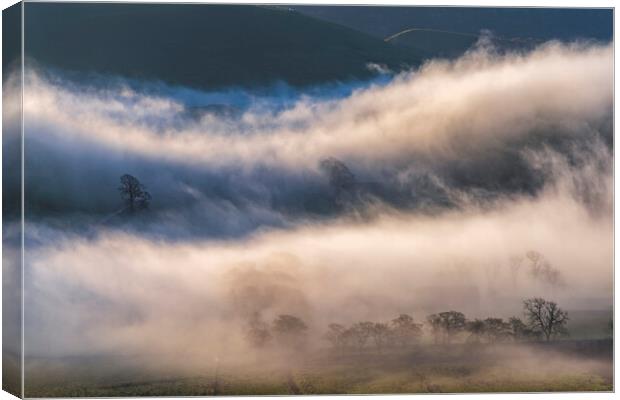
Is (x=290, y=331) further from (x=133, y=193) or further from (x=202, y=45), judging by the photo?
(x=202, y=45)

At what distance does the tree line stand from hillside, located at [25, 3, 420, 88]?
1.88m

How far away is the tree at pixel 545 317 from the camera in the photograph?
9.95m

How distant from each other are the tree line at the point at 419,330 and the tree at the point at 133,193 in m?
1.20

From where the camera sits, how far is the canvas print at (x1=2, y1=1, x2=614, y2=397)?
9.63 meters

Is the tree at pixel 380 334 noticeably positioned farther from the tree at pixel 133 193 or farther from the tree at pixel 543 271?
the tree at pixel 133 193

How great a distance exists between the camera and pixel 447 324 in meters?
9.88

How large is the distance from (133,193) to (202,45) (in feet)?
4.05

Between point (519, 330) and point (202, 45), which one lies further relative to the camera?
point (519, 330)

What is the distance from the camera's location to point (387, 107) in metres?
9.88

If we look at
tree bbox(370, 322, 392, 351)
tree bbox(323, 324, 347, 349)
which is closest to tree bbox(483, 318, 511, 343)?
tree bbox(370, 322, 392, 351)

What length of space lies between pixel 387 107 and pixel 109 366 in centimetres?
286

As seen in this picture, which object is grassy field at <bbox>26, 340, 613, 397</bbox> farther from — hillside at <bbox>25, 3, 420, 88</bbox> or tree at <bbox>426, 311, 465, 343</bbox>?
hillside at <bbox>25, 3, 420, 88</bbox>

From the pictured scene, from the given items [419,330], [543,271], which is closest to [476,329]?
[419,330]

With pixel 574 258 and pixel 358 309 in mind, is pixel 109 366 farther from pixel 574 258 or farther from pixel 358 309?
pixel 574 258
